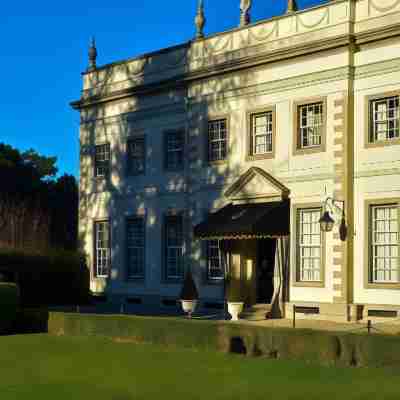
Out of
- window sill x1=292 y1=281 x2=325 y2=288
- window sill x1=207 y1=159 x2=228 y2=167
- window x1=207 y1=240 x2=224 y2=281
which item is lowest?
window sill x1=292 y1=281 x2=325 y2=288

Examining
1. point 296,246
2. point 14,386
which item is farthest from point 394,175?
point 14,386

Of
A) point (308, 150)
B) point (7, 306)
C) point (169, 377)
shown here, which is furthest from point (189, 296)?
point (169, 377)

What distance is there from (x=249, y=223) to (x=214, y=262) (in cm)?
389

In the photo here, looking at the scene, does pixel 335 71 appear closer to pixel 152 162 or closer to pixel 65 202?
pixel 152 162

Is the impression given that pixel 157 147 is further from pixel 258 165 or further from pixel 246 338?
pixel 246 338

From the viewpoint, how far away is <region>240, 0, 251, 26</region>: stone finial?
31133 mm

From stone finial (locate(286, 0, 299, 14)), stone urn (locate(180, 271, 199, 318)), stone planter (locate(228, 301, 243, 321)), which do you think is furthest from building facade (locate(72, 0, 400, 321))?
stone planter (locate(228, 301, 243, 321))

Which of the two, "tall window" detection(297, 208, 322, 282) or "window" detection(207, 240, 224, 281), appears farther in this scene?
"window" detection(207, 240, 224, 281)

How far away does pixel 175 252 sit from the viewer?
108ft

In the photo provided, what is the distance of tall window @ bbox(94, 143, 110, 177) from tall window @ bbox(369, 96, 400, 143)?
13143 mm

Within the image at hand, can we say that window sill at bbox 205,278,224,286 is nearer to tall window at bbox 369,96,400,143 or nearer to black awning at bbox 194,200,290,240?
black awning at bbox 194,200,290,240

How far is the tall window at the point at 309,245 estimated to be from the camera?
89.8 ft

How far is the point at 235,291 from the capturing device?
97.0 feet

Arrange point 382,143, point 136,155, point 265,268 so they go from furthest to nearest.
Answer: point 136,155 < point 265,268 < point 382,143
